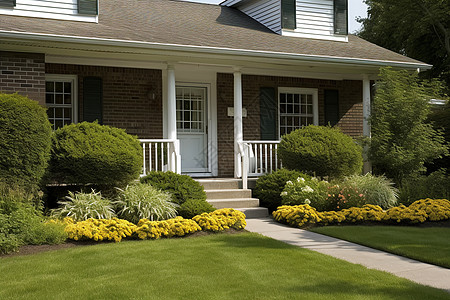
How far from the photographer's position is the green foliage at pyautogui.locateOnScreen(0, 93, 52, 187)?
24.2ft

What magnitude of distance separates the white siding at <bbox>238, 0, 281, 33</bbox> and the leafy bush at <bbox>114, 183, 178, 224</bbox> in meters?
7.22

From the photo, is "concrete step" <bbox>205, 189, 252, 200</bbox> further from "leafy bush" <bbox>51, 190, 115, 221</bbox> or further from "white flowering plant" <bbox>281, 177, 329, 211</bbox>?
"leafy bush" <bbox>51, 190, 115, 221</bbox>

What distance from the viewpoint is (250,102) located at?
1248 centimetres

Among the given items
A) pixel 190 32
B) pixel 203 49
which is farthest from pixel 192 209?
pixel 190 32

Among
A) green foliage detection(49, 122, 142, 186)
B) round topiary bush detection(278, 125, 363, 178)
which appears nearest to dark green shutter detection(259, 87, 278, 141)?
round topiary bush detection(278, 125, 363, 178)

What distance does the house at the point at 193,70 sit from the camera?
374 inches

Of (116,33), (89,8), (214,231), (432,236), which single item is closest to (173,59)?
(116,33)

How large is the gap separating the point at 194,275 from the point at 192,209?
2.95m

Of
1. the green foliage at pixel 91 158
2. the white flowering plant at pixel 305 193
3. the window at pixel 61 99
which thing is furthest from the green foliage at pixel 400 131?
the window at pixel 61 99

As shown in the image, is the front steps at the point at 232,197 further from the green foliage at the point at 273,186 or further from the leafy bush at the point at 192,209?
the leafy bush at the point at 192,209

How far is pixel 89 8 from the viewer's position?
10844mm

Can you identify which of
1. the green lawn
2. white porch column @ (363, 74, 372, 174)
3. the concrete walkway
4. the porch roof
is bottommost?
the concrete walkway

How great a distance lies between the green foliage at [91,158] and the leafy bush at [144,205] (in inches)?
16.7

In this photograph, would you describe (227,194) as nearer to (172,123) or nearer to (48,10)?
(172,123)
